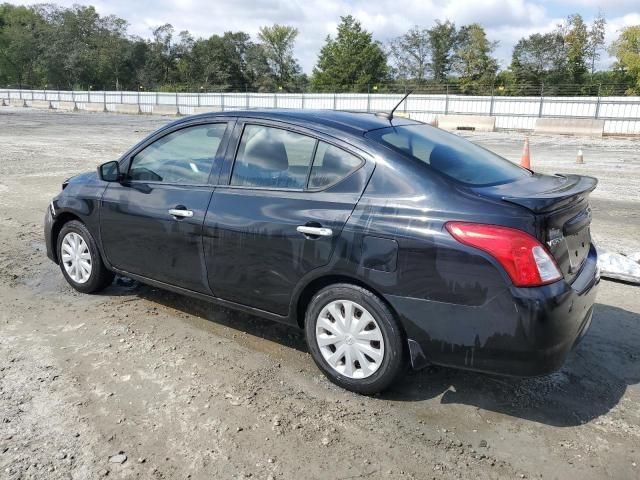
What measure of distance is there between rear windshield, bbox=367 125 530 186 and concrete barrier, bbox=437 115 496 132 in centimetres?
2665

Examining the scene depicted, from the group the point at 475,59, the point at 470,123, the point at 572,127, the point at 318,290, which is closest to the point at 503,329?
the point at 318,290

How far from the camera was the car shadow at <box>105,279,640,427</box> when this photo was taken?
3.21m

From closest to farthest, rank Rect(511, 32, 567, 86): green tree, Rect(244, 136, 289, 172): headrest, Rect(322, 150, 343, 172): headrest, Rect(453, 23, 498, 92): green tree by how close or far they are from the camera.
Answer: Rect(322, 150, 343, 172): headrest < Rect(244, 136, 289, 172): headrest < Rect(511, 32, 567, 86): green tree < Rect(453, 23, 498, 92): green tree

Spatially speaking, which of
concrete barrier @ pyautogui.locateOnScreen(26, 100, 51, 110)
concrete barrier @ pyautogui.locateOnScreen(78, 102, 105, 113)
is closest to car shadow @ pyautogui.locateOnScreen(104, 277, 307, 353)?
concrete barrier @ pyautogui.locateOnScreen(78, 102, 105, 113)

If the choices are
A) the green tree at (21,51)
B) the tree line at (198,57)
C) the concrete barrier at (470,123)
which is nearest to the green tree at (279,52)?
the tree line at (198,57)

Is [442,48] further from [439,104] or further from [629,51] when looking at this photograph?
[439,104]

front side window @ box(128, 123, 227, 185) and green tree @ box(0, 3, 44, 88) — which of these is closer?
front side window @ box(128, 123, 227, 185)

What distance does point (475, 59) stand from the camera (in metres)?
70.1

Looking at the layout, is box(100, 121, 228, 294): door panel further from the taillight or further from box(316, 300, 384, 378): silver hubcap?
the taillight

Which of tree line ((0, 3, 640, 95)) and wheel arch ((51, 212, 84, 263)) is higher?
tree line ((0, 3, 640, 95))

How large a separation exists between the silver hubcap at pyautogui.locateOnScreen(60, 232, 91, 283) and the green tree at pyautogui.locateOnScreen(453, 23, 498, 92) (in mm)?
68132

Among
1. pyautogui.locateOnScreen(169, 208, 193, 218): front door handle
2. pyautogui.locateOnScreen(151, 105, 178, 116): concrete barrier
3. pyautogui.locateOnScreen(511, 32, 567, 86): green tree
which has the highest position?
pyautogui.locateOnScreen(511, 32, 567, 86): green tree

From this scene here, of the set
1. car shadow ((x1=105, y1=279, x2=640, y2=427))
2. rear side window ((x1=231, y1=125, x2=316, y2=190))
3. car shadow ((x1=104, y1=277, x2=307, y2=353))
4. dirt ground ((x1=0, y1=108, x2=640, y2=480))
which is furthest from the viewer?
car shadow ((x1=104, y1=277, x2=307, y2=353))

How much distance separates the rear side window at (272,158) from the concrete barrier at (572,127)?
2564cm
